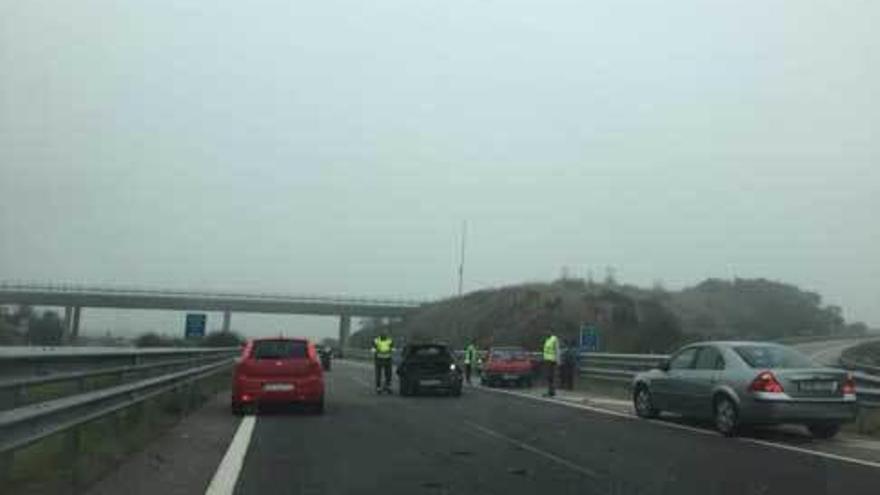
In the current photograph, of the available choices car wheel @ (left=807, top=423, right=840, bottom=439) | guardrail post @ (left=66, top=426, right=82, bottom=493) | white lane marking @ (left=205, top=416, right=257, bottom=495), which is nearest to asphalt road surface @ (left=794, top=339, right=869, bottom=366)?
car wheel @ (left=807, top=423, right=840, bottom=439)

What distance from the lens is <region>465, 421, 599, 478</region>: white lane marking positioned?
12.2m

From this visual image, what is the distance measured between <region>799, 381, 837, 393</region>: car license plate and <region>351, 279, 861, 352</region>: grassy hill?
117 feet

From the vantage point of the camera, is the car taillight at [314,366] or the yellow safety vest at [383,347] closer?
the car taillight at [314,366]

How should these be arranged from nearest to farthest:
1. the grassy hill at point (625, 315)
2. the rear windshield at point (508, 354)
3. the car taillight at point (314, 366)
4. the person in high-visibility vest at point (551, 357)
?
1. the car taillight at point (314, 366)
2. the person in high-visibility vest at point (551, 357)
3. the rear windshield at point (508, 354)
4. the grassy hill at point (625, 315)

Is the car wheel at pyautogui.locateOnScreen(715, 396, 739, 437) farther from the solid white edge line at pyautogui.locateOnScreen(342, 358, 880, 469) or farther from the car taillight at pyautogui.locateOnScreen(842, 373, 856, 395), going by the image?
the car taillight at pyautogui.locateOnScreen(842, 373, 856, 395)

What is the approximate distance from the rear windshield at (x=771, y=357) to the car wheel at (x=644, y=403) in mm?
2797

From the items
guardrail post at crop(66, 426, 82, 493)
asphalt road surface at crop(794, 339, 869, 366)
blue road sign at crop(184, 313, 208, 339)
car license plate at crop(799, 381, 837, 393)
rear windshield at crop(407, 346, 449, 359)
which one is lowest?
guardrail post at crop(66, 426, 82, 493)

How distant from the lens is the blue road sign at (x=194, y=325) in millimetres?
41969

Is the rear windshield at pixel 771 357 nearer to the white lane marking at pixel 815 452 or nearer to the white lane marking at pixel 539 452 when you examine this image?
the white lane marking at pixel 815 452

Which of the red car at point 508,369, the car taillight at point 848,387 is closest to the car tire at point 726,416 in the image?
the car taillight at point 848,387

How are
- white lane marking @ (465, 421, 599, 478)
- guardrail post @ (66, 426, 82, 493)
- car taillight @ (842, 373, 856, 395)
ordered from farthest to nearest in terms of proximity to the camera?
1. car taillight @ (842, 373, 856, 395)
2. white lane marking @ (465, 421, 599, 478)
3. guardrail post @ (66, 426, 82, 493)

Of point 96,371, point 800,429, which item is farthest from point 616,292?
point 96,371

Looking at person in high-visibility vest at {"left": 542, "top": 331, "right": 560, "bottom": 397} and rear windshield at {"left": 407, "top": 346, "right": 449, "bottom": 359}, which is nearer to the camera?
person in high-visibility vest at {"left": 542, "top": 331, "right": 560, "bottom": 397}

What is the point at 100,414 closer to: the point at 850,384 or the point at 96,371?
the point at 96,371
